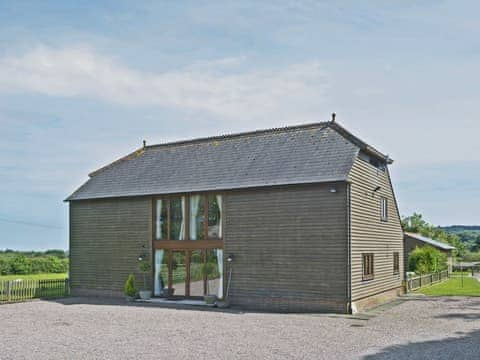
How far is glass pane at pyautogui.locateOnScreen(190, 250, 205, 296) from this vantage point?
21.7m

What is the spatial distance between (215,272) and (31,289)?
831 cm

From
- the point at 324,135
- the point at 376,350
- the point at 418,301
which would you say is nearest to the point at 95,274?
the point at 324,135

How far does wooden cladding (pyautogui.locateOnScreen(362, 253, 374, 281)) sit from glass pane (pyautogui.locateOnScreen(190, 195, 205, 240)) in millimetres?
6198

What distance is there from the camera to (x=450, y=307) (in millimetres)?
19938

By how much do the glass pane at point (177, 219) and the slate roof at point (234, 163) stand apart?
0.60m

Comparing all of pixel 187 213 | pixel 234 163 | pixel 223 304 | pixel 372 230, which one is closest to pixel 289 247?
pixel 223 304

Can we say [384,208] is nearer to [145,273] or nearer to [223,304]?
[223,304]

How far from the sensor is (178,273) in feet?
73.9

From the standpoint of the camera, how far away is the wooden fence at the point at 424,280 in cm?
2747

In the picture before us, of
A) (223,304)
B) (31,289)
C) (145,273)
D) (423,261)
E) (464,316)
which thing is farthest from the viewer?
(423,261)

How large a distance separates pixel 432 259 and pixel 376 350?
2341cm

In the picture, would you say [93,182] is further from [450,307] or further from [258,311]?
[450,307]

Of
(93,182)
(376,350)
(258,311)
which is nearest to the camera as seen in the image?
(376,350)

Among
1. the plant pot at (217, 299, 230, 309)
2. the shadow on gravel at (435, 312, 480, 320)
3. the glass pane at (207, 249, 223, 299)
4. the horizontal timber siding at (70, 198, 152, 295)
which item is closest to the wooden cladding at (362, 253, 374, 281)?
the shadow on gravel at (435, 312, 480, 320)
